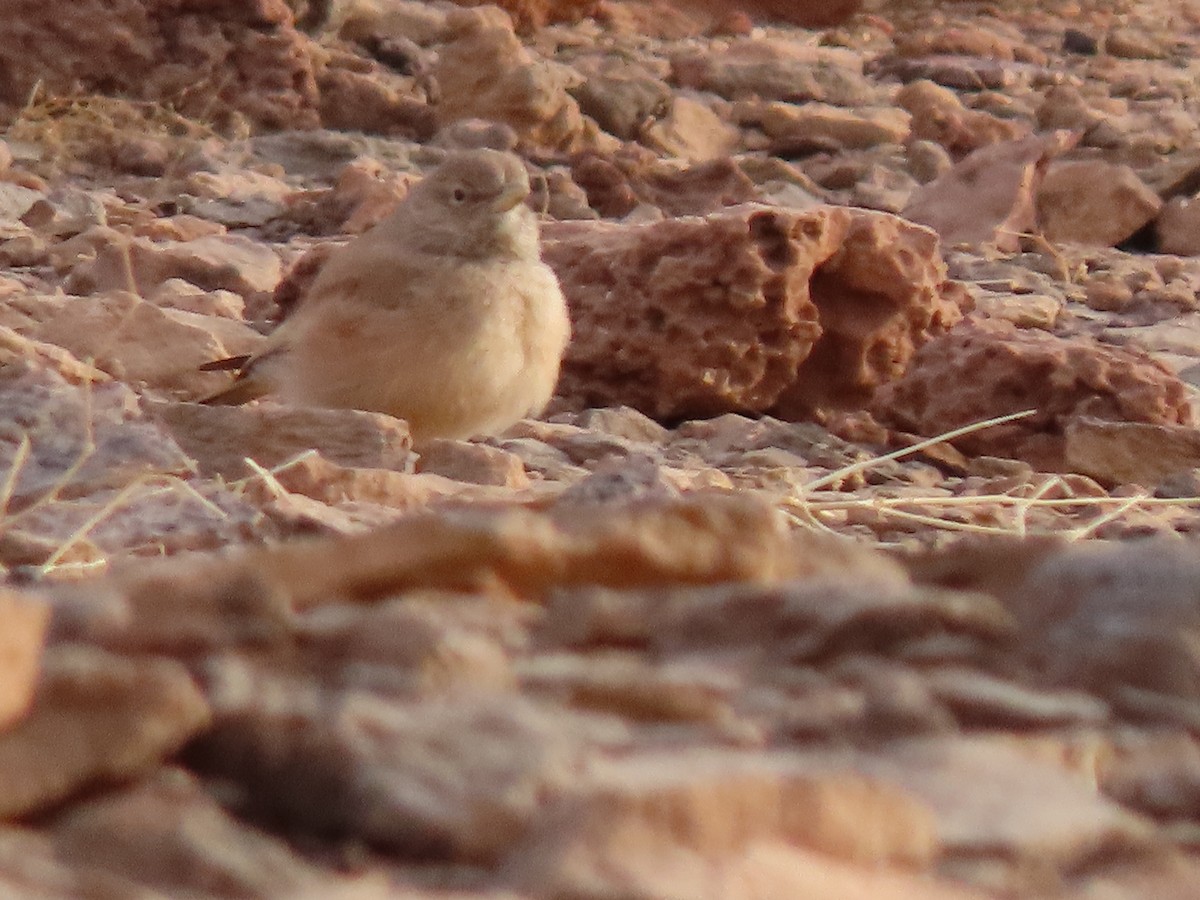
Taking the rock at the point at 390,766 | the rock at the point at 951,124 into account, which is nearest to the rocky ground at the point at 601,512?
the rock at the point at 390,766

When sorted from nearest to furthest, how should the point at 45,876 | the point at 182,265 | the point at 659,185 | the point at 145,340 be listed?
the point at 45,876 < the point at 145,340 < the point at 182,265 < the point at 659,185

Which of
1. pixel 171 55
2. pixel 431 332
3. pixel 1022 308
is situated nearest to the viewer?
pixel 431 332

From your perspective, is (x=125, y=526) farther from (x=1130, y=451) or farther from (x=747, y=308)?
(x=747, y=308)

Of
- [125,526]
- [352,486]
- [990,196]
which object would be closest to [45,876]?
[125,526]

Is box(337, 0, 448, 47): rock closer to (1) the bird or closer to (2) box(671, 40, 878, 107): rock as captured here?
(2) box(671, 40, 878, 107): rock

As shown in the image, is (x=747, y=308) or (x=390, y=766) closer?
(x=390, y=766)

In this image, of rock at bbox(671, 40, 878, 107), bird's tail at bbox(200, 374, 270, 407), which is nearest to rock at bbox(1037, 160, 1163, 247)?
rock at bbox(671, 40, 878, 107)

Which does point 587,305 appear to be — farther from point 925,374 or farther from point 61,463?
point 61,463
